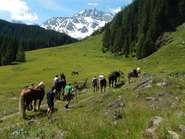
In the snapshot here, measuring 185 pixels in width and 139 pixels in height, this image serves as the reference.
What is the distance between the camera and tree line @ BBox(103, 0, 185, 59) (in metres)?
130

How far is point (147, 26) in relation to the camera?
13925cm

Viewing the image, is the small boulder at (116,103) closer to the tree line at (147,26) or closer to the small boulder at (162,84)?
the small boulder at (162,84)

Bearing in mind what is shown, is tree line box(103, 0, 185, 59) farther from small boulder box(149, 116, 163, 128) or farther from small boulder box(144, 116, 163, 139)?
small boulder box(144, 116, 163, 139)

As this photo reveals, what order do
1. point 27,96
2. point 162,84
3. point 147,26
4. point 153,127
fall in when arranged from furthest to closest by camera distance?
point 147,26, point 162,84, point 27,96, point 153,127

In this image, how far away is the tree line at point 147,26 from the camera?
130 meters

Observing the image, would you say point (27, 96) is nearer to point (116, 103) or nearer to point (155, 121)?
point (116, 103)

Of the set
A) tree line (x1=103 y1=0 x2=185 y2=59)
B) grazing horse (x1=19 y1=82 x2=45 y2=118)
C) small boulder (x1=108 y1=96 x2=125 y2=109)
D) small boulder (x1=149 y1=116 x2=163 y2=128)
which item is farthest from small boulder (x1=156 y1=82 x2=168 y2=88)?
tree line (x1=103 y1=0 x2=185 y2=59)

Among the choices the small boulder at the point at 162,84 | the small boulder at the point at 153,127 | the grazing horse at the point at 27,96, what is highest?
the small boulder at the point at 153,127

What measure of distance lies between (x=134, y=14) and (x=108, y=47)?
16.5m

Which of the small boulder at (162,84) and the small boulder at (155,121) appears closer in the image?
the small boulder at (155,121)

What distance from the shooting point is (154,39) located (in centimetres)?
13038

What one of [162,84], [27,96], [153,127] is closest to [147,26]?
[162,84]

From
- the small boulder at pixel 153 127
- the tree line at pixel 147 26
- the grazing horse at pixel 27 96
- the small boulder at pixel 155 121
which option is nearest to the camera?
the small boulder at pixel 153 127

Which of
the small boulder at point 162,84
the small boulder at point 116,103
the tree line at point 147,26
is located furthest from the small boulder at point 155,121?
the tree line at point 147,26
